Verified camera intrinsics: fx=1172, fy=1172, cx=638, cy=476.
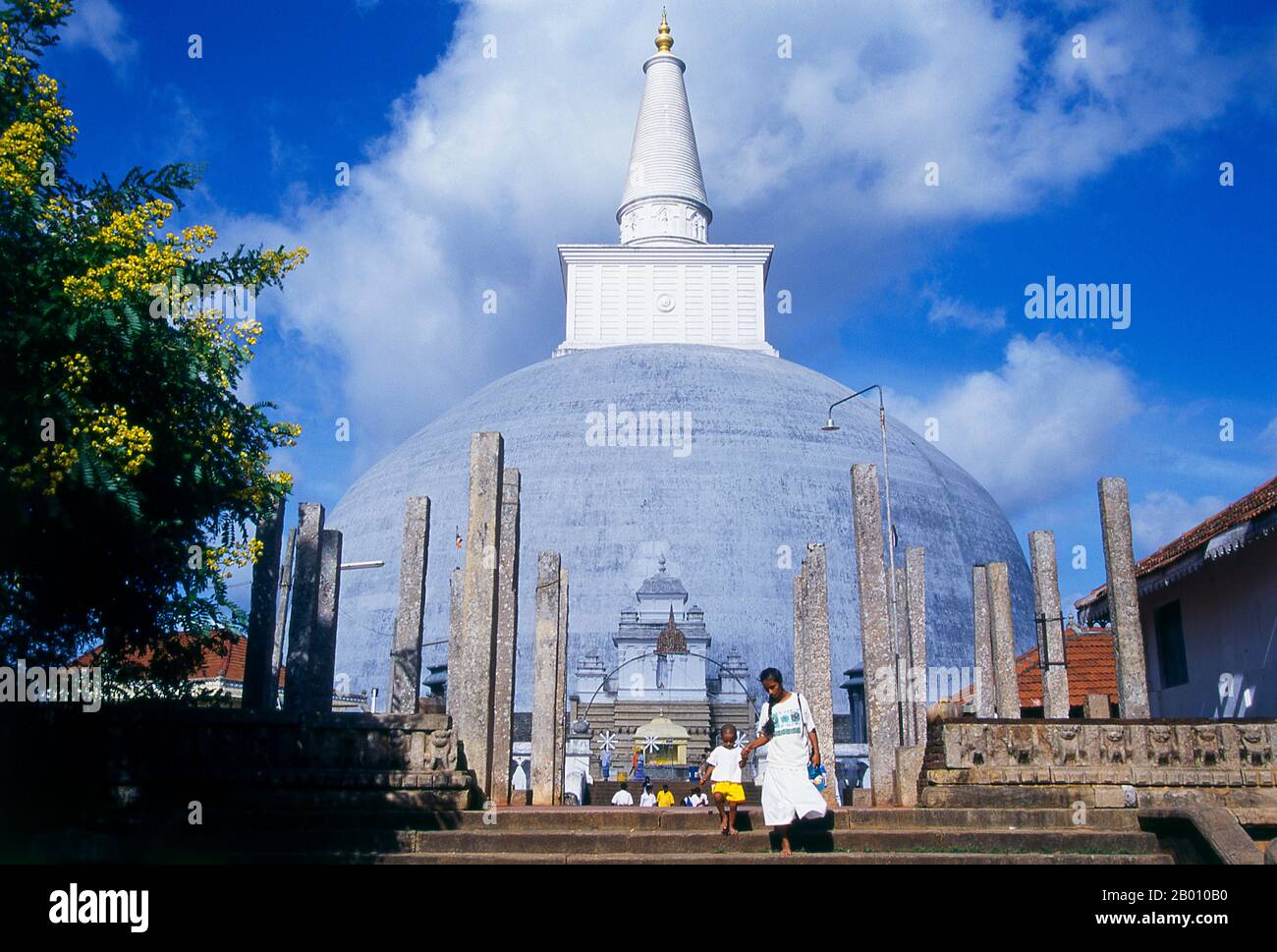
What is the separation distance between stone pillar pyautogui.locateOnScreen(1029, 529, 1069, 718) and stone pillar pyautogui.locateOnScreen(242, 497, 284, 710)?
989 centimetres

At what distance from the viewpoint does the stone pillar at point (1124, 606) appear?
12.5 metres

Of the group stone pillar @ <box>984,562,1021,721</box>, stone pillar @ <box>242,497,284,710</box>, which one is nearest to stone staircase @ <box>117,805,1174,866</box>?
stone pillar @ <box>242,497,284,710</box>

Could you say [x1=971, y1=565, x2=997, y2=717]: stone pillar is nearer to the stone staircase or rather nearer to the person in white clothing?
the stone staircase

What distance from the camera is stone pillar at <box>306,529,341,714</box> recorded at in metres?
14.1

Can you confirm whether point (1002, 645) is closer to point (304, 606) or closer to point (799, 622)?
point (799, 622)

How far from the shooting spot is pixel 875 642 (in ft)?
38.6

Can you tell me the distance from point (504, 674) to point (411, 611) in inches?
86.9

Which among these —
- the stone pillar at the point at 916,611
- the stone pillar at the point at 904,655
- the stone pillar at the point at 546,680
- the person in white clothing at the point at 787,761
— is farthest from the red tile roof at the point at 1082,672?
the person in white clothing at the point at 787,761

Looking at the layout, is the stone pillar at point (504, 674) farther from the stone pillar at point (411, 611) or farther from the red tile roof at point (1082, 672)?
the red tile roof at point (1082, 672)

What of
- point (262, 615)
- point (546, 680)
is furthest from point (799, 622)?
point (262, 615)

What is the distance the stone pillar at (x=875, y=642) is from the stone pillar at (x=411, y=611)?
16.3ft
